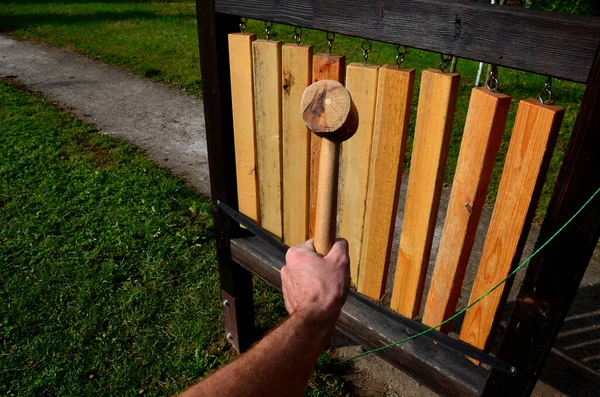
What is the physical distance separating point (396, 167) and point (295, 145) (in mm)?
495

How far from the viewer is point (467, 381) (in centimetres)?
178

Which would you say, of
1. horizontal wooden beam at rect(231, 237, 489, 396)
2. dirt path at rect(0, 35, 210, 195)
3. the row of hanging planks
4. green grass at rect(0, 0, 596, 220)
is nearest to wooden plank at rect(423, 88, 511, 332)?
the row of hanging planks

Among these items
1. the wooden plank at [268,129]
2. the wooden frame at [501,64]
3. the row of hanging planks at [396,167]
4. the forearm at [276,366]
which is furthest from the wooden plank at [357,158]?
the forearm at [276,366]

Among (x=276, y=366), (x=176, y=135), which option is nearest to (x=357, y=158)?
(x=276, y=366)

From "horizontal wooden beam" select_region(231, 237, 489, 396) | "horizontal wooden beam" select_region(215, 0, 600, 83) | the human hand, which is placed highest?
"horizontal wooden beam" select_region(215, 0, 600, 83)

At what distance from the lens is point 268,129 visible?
7.22 feet

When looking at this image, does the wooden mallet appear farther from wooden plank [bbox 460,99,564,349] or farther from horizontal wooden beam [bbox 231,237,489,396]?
horizontal wooden beam [bbox 231,237,489,396]

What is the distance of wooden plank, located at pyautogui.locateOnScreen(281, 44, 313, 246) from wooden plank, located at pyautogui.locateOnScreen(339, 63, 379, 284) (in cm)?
21

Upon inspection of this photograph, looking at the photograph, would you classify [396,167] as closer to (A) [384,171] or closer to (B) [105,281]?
(A) [384,171]

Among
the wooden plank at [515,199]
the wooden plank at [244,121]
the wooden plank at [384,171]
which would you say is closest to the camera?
the wooden plank at [515,199]

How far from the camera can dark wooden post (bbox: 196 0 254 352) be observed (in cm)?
215

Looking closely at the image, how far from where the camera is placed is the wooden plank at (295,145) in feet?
6.39

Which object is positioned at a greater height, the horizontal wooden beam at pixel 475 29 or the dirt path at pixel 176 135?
the horizontal wooden beam at pixel 475 29

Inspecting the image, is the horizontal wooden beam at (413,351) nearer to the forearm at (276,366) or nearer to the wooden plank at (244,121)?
the forearm at (276,366)
